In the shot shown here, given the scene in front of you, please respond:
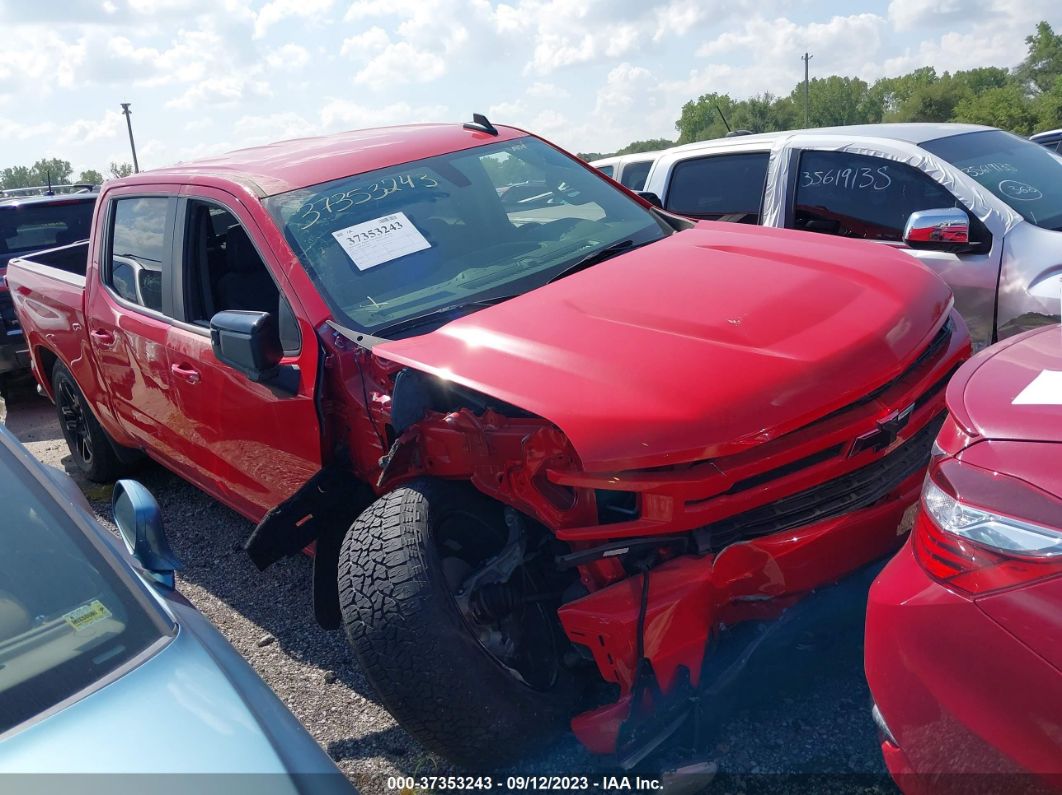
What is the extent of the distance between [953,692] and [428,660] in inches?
53.5

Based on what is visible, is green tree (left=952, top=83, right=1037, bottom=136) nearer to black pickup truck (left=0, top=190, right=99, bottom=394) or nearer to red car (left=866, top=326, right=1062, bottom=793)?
black pickup truck (left=0, top=190, right=99, bottom=394)

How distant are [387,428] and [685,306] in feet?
3.41

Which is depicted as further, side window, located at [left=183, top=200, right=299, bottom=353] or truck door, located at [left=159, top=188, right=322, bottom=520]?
side window, located at [left=183, top=200, right=299, bottom=353]

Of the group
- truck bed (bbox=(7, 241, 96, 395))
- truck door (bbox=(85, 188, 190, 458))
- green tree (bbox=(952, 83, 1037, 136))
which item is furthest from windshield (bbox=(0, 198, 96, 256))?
green tree (bbox=(952, 83, 1037, 136))

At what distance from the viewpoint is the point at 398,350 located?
291cm

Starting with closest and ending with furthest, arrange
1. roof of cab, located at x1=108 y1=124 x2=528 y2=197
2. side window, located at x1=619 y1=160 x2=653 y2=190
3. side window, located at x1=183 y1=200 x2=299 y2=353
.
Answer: roof of cab, located at x1=108 y1=124 x2=528 y2=197 → side window, located at x1=183 y1=200 x2=299 y2=353 → side window, located at x1=619 y1=160 x2=653 y2=190

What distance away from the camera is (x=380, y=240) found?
138 inches

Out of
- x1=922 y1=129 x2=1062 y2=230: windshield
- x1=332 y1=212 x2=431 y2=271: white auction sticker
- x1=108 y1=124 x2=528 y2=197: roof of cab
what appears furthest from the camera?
x1=922 y1=129 x2=1062 y2=230: windshield

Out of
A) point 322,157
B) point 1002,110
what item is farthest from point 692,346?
point 1002,110

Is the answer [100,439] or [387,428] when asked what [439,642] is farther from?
[100,439]

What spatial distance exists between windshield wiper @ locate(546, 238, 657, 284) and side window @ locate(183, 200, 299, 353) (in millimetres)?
1297

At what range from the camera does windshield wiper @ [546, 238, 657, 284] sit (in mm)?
3447

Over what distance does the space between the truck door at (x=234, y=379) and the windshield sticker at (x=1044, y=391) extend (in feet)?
7.11

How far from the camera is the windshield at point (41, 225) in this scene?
8281 mm
